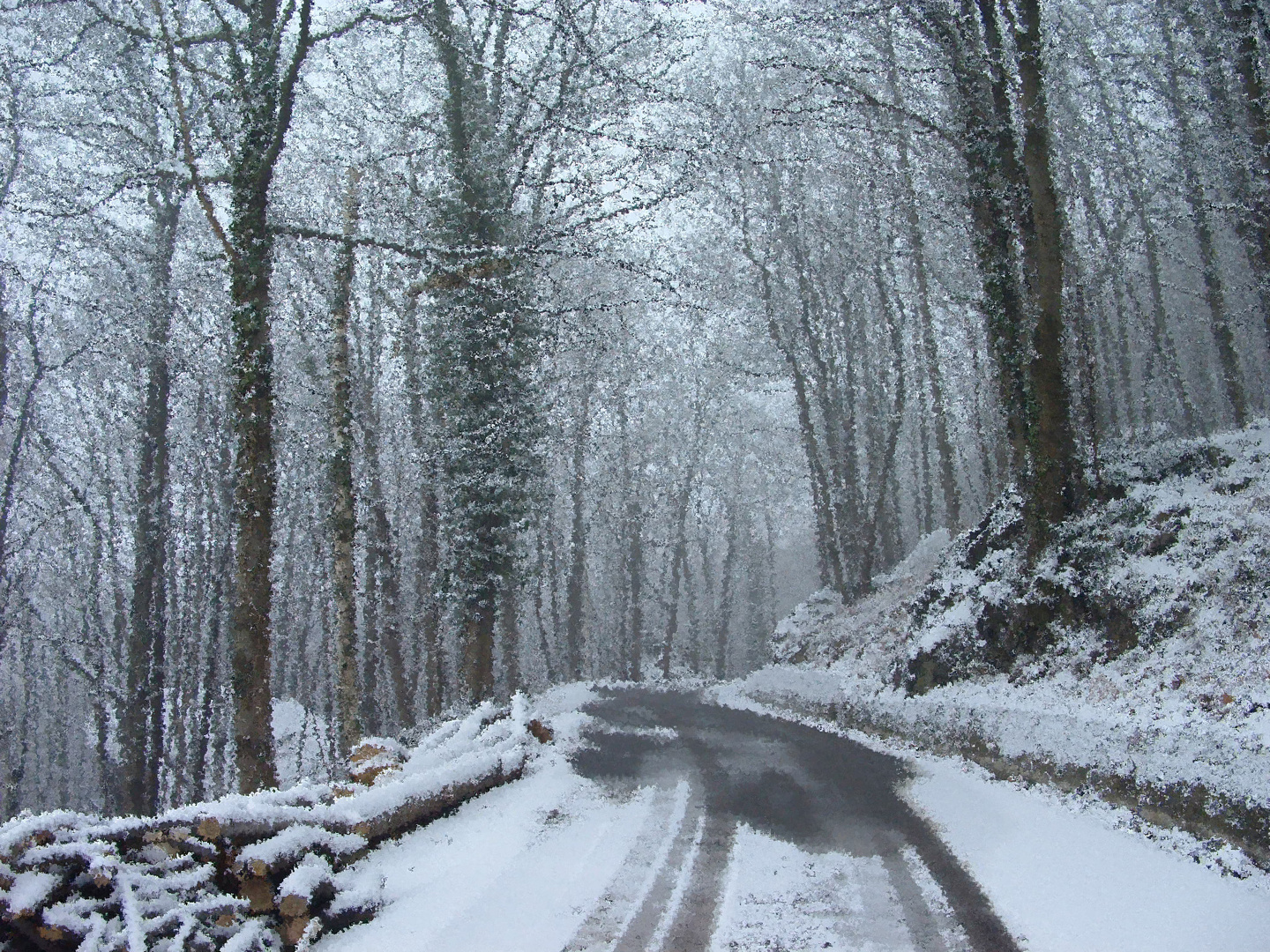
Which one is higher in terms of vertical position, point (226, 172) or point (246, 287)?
point (226, 172)

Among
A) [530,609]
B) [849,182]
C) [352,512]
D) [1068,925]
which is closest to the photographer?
[1068,925]

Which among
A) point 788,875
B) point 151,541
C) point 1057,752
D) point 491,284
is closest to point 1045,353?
point 1057,752

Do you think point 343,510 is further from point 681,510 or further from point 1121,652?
point 681,510

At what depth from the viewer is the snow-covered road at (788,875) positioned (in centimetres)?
479

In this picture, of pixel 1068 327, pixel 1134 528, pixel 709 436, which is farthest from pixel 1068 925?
pixel 709 436

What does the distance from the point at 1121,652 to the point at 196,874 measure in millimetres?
9466

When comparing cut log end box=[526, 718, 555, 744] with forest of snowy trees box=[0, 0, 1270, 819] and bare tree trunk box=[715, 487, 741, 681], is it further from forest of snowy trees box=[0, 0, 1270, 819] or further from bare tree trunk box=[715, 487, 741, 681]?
bare tree trunk box=[715, 487, 741, 681]

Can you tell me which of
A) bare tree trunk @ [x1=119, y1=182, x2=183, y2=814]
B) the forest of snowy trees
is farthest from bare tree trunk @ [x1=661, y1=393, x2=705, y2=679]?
bare tree trunk @ [x1=119, y1=182, x2=183, y2=814]

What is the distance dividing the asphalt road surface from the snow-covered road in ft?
0.06

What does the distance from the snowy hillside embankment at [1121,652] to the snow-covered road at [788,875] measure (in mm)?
502

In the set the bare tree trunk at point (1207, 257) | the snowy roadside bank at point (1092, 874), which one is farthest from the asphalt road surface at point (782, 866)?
the bare tree trunk at point (1207, 257)

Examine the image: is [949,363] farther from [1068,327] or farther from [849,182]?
[1068,327]

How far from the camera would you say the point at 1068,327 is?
63.3ft

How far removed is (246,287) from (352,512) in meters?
6.87
